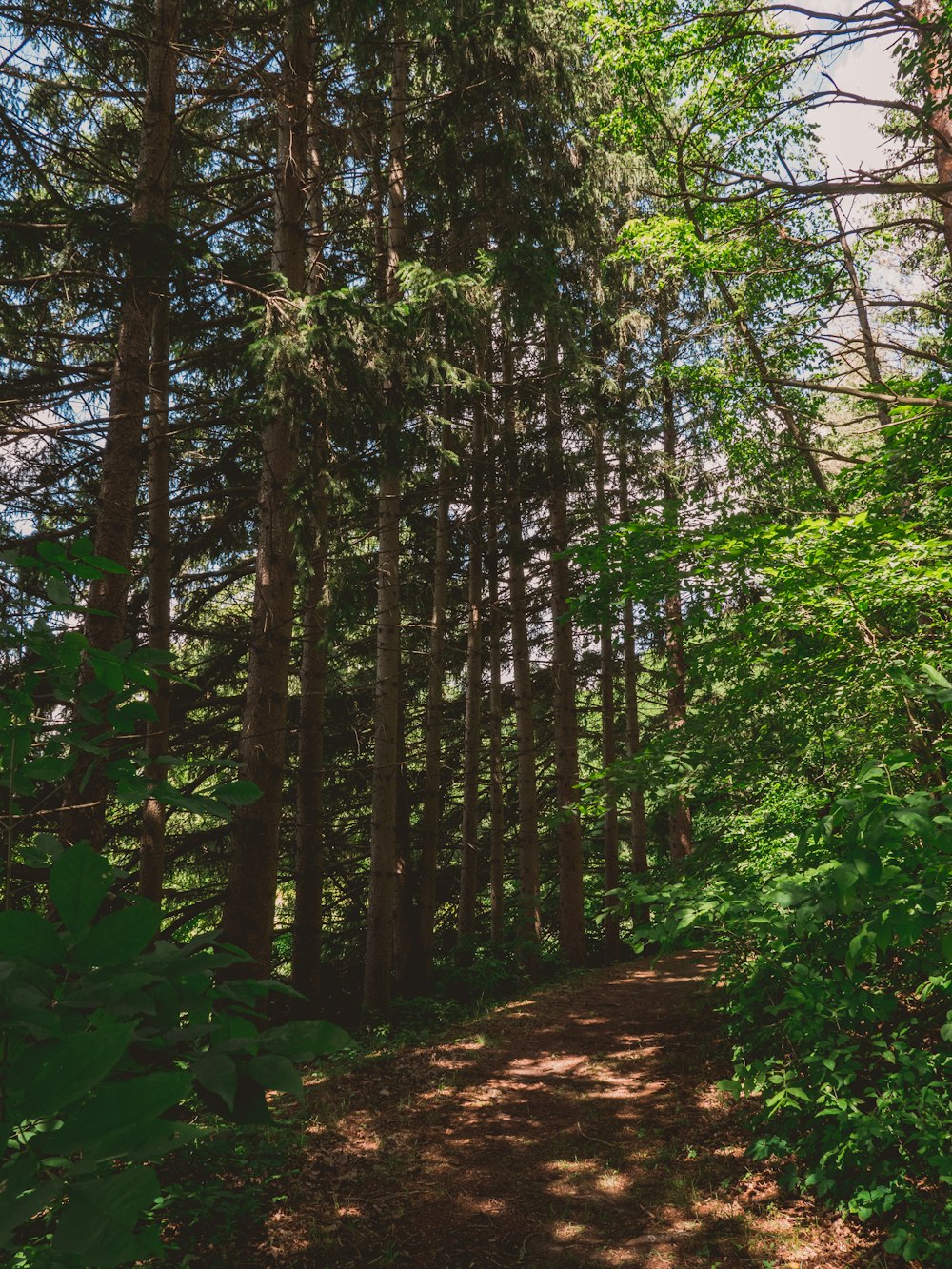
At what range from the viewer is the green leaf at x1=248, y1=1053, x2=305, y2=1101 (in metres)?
0.93

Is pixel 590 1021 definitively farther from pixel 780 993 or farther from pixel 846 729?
pixel 846 729

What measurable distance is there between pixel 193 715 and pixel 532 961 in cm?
675

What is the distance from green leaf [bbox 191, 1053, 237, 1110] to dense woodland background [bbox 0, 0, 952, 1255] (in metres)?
0.54

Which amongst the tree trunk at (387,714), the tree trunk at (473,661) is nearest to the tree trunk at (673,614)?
the tree trunk at (473,661)

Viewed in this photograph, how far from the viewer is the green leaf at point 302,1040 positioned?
39.2 inches

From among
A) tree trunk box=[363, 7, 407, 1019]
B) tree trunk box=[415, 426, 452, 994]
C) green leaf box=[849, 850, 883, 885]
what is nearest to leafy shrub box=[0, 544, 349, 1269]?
green leaf box=[849, 850, 883, 885]

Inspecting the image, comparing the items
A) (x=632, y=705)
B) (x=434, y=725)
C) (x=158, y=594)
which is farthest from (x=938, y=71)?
(x=632, y=705)

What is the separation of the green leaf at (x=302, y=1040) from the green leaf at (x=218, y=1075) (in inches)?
2.3

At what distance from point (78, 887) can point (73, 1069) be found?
9.9 inches

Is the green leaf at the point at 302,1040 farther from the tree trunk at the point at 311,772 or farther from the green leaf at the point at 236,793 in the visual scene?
the tree trunk at the point at 311,772

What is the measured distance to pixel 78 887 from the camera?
936 mm

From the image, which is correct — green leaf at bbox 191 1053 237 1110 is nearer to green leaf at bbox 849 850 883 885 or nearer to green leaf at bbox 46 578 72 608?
green leaf at bbox 46 578 72 608

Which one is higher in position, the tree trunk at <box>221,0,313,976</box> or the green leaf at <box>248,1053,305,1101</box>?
the tree trunk at <box>221,0,313,976</box>

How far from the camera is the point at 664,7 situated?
7.53 metres
